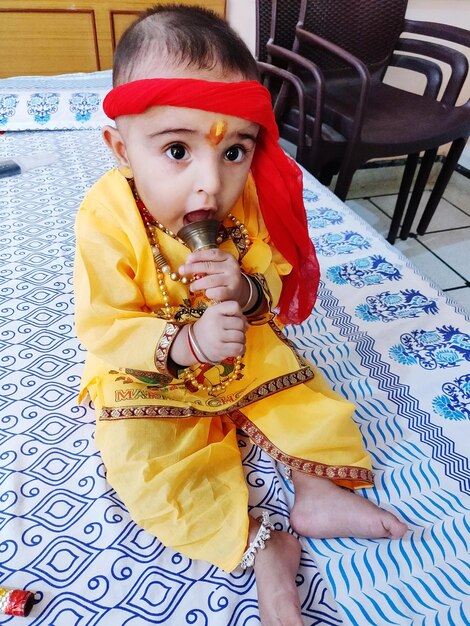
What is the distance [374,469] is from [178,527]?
341 millimetres

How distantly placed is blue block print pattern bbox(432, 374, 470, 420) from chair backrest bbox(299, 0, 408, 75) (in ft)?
5.08

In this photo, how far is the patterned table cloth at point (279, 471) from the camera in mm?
619

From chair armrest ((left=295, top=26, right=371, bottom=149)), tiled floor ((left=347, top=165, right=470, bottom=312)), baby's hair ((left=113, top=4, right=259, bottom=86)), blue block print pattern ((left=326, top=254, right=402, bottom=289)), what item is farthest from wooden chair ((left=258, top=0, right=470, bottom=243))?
baby's hair ((left=113, top=4, right=259, bottom=86))

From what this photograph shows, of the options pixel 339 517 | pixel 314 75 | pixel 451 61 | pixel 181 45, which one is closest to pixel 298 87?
pixel 314 75

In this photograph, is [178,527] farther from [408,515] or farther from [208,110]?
[208,110]

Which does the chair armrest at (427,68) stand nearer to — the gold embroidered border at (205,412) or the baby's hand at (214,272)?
the gold embroidered border at (205,412)

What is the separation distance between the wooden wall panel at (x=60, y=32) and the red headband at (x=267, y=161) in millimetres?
1551

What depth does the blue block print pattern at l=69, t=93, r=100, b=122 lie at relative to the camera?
1852mm

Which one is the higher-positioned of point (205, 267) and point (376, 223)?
point (205, 267)

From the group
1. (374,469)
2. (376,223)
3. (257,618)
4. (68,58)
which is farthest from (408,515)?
(68,58)

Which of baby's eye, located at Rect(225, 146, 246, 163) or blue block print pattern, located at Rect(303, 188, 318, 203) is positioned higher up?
baby's eye, located at Rect(225, 146, 246, 163)

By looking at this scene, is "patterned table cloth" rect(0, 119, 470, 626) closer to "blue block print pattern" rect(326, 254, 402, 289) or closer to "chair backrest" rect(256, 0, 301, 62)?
"blue block print pattern" rect(326, 254, 402, 289)

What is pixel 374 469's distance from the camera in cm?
80

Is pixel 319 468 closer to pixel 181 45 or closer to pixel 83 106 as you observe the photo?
pixel 181 45
